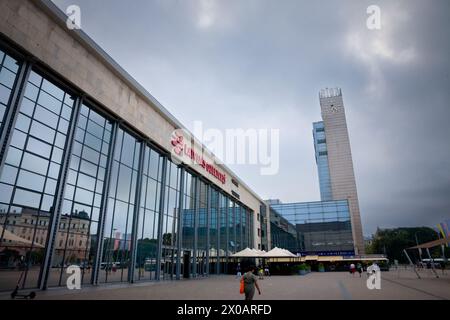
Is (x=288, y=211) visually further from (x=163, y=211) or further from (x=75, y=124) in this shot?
(x=75, y=124)

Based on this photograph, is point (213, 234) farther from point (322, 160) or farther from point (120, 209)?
point (322, 160)

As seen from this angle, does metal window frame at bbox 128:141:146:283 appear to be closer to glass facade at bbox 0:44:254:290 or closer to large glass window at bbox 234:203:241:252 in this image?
glass facade at bbox 0:44:254:290

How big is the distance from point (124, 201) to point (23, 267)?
282 inches

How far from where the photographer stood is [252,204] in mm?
45500

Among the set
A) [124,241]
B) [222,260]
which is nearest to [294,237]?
[222,260]

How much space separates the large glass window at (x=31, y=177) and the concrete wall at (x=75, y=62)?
1138mm

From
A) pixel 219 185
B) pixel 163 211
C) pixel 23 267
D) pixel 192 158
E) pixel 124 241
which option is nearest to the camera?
pixel 23 267

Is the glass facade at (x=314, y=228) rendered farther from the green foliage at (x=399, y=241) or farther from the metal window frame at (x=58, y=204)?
the metal window frame at (x=58, y=204)

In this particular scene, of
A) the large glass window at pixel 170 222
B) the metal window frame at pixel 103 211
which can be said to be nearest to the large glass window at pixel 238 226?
the large glass window at pixel 170 222

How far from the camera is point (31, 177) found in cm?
1218

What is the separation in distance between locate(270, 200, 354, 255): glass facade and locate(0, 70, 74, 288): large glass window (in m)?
45.4

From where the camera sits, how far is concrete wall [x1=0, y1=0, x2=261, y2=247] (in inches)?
461

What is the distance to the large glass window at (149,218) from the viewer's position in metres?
19.5
